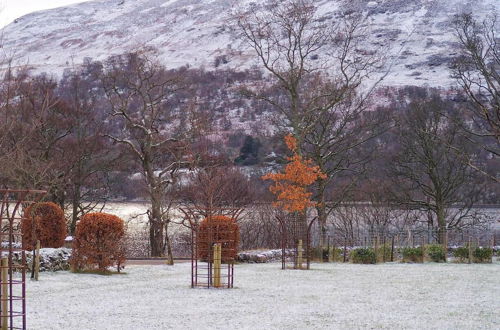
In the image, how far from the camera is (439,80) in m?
151

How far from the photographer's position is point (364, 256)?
2838 centimetres

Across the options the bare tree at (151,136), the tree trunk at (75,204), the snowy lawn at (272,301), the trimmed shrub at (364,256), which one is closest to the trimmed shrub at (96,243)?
the snowy lawn at (272,301)

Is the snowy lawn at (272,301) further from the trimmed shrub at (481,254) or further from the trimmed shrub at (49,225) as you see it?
the trimmed shrub at (481,254)

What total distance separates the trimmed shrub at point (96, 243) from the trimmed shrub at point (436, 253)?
1349cm

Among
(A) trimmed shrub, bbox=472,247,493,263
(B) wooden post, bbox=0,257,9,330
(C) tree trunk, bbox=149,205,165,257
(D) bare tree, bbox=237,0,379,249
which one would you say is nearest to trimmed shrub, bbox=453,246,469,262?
(A) trimmed shrub, bbox=472,247,493,263

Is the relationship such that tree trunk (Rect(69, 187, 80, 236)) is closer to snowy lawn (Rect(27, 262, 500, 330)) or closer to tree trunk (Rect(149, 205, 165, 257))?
tree trunk (Rect(149, 205, 165, 257))

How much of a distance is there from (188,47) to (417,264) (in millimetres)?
174739

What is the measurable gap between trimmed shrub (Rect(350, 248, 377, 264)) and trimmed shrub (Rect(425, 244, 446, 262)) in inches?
102

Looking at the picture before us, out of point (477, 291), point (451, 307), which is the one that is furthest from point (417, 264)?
point (451, 307)

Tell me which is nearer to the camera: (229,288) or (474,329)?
(474,329)

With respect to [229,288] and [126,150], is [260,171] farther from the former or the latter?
[229,288]

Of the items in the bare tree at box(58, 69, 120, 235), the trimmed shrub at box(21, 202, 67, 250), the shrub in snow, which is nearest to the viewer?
the shrub in snow

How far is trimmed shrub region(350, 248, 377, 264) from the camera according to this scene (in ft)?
93.0

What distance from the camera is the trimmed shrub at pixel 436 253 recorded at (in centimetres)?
2927
